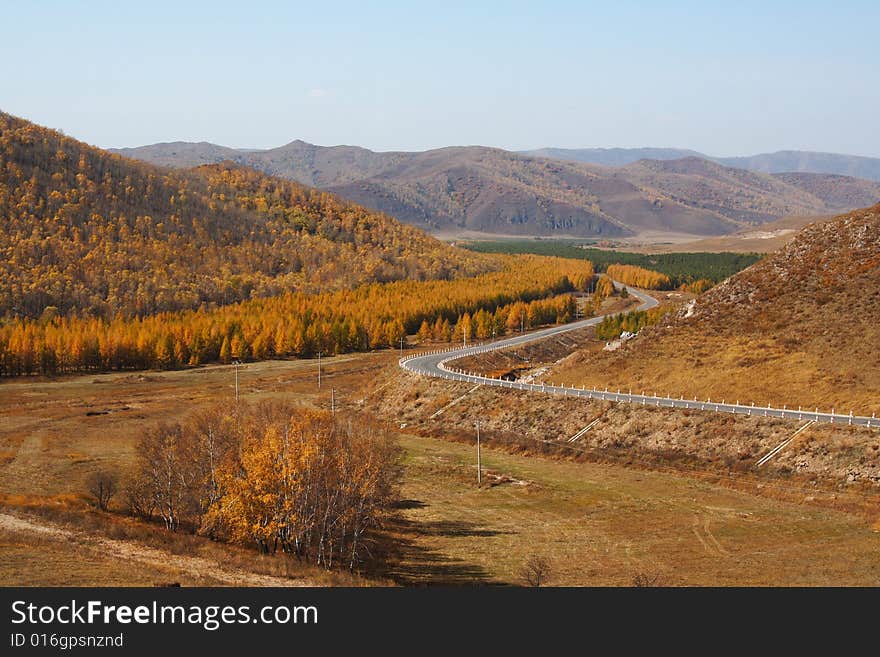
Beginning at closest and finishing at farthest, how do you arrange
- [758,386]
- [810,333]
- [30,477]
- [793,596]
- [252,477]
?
[793,596]
[252,477]
[30,477]
[758,386]
[810,333]

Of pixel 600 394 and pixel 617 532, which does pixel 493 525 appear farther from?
pixel 600 394

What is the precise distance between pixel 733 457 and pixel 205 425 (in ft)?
153

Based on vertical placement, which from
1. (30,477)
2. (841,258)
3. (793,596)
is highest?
(841,258)

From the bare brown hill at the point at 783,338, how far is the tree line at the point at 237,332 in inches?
2140

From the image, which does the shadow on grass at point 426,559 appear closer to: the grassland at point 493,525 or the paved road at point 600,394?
the grassland at point 493,525

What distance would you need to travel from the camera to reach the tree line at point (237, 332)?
139125mm

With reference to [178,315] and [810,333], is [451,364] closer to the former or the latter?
[810,333]

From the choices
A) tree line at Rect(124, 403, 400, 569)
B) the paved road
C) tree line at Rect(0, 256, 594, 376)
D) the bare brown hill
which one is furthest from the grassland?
tree line at Rect(0, 256, 594, 376)

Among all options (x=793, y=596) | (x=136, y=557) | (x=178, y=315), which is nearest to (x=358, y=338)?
(x=178, y=315)

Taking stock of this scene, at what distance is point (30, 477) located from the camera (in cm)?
7119

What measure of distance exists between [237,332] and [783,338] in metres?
95.3

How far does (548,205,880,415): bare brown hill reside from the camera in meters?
93.8

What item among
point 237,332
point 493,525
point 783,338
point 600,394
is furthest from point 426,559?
point 237,332

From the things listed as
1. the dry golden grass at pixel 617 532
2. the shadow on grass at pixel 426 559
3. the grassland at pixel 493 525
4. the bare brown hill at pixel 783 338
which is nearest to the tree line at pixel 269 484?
the shadow on grass at pixel 426 559
